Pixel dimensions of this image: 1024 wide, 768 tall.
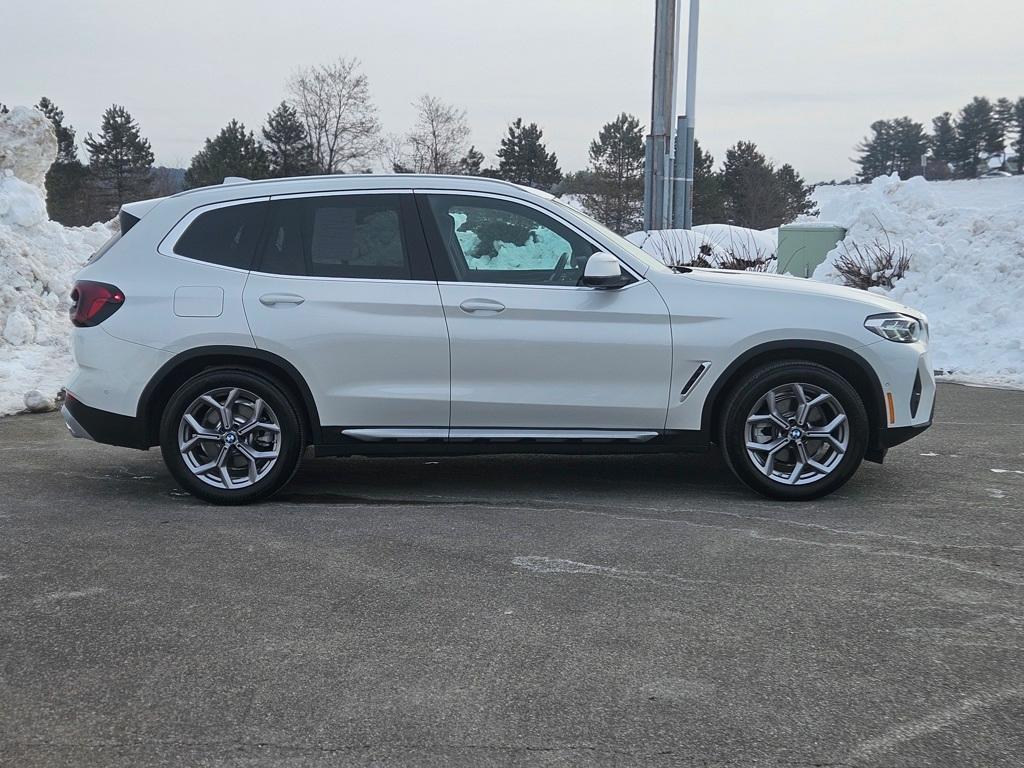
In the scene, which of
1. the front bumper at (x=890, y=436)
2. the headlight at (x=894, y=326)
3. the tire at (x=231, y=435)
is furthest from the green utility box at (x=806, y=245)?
the tire at (x=231, y=435)

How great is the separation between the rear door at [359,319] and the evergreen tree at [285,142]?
183 ft

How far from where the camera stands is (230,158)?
5538 cm

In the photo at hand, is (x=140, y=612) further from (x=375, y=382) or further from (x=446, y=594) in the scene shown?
(x=375, y=382)

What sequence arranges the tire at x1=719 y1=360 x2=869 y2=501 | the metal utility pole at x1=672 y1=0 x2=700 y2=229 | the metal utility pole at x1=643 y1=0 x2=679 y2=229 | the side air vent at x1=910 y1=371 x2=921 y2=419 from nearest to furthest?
1. the tire at x1=719 y1=360 x2=869 y2=501
2. the side air vent at x1=910 y1=371 x2=921 y2=419
3. the metal utility pole at x1=643 y1=0 x2=679 y2=229
4. the metal utility pole at x1=672 y1=0 x2=700 y2=229

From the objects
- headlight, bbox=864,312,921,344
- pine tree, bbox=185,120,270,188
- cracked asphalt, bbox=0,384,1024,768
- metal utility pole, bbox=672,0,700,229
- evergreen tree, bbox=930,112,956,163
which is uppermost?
evergreen tree, bbox=930,112,956,163

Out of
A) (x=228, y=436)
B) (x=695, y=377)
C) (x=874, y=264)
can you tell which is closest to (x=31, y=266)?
(x=228, y=436)

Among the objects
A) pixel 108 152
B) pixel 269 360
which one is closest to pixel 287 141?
pixel 108 152

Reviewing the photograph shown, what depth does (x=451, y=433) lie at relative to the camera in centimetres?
603

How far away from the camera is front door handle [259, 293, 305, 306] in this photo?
19.6 ft

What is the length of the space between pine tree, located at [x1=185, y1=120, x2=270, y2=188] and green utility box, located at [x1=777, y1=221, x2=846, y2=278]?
4195cm

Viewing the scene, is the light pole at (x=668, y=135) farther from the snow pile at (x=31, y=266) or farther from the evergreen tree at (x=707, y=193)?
the evergreen tree at (x=707, y=193)

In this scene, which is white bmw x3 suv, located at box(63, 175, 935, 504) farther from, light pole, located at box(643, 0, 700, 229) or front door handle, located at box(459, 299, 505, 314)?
light pole, located at box(643, 0, 700, 229)

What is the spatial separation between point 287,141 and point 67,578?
58.8 metres

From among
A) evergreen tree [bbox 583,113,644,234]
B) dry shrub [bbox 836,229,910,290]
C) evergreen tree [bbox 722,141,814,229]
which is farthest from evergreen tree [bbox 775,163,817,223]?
dry shrub [bbox 836,229,910,290]
